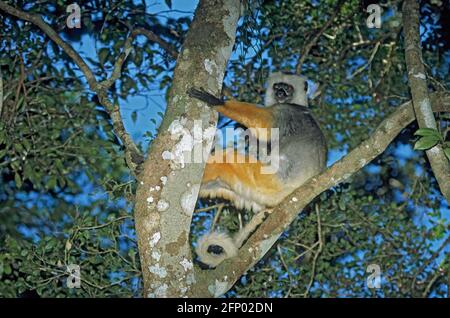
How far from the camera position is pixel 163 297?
3791 millimetres

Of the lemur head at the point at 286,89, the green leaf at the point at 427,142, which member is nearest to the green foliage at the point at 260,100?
the lemur head at the point at 286,89

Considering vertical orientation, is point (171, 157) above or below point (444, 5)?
below

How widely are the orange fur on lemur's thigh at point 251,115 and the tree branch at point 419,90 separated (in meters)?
1.42

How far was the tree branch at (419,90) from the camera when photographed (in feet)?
14.4

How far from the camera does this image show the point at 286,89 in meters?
6.54

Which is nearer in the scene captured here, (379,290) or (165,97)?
(379,290)

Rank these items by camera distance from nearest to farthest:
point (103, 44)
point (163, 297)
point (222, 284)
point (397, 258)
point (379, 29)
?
point (163, 297) < point (222, 284) < point (397, 258) < point (103, 44) < point (379, 29)

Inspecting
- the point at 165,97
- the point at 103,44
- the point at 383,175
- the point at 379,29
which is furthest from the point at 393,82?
the point at 103,44

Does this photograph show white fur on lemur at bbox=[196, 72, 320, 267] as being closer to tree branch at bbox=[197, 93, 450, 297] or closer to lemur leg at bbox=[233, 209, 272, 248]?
lemur leg at bbox=[233, 209, 272, 248]

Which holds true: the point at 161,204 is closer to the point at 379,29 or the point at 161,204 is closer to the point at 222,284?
the point at 222,284

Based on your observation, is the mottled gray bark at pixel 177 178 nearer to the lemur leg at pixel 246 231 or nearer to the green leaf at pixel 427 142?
the green leaf at pixel 427 142

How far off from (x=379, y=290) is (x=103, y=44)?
4071mm

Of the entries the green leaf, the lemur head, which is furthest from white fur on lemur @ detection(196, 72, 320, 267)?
the green leaf

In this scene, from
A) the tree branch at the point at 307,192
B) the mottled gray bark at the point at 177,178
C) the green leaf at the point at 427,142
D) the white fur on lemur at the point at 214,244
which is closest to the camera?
the mottled gray bark at the point at 177,178
